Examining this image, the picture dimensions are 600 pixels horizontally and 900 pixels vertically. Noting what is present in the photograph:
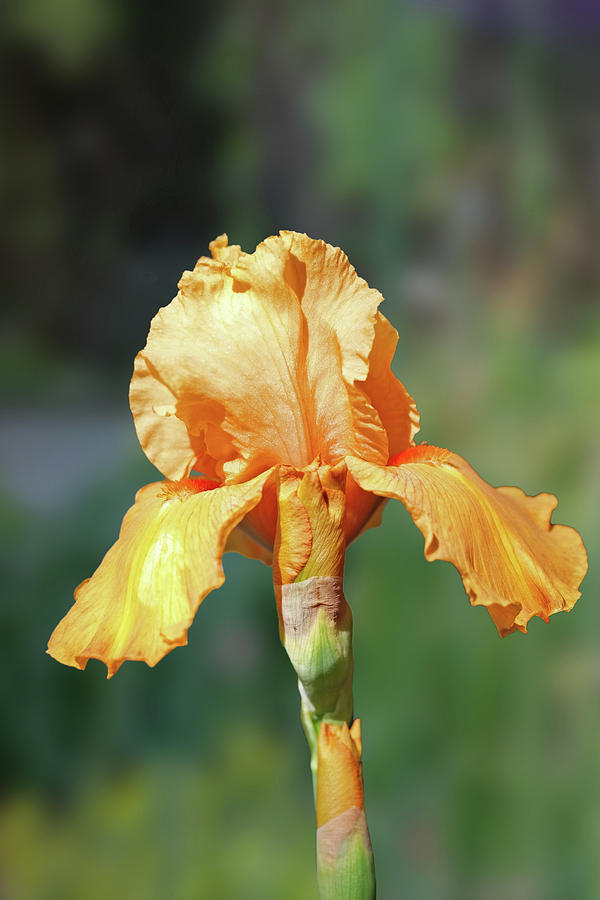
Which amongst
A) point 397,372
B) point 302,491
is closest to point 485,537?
point 302,491

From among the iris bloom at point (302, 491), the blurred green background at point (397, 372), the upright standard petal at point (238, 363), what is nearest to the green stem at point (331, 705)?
the iris bloom at point (302, 491)

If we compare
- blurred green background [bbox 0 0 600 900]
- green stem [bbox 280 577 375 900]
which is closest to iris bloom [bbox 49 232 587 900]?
green stem [bbox 280 577 375 900]

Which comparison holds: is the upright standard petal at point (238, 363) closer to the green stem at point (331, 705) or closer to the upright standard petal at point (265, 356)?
the upright standard petal at point (265, 356)

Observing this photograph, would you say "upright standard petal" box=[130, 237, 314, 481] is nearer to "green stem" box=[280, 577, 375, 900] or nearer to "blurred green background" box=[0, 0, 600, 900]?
"green stem" box=[280, 577, 375, 900]

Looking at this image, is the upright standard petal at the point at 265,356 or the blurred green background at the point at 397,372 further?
the blurred green background at the point at 397,372

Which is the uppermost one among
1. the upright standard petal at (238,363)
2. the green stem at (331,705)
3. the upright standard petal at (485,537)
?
the upright standard petal at (238,363)

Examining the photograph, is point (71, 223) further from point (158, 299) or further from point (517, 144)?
point (517, 144)

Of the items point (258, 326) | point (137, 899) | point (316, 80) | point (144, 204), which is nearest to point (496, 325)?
point (316, 80)
